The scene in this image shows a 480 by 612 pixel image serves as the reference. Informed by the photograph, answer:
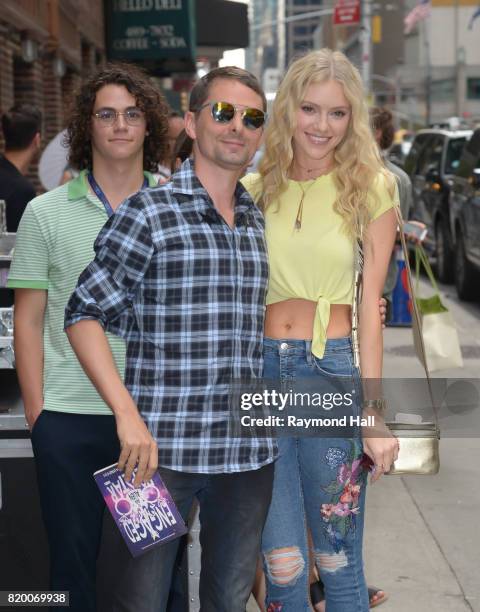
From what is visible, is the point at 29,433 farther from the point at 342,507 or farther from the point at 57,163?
the point at 57,163

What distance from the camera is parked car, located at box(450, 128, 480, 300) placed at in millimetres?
13289

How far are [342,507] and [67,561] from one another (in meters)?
0.80

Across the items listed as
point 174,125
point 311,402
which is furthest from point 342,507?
point 174,125

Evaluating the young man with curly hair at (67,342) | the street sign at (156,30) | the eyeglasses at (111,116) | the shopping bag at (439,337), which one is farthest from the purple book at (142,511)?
the street sign at (156,30)

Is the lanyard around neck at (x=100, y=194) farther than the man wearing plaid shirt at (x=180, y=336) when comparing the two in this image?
Yes

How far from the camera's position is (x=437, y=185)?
52.4ft

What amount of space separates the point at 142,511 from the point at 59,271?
81cm

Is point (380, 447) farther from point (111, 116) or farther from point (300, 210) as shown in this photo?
point (111, 116)

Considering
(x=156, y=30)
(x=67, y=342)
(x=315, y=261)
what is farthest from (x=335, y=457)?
(x=156, y=30)

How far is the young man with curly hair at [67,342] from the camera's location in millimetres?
3268

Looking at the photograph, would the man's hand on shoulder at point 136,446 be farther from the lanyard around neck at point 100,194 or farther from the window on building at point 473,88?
the window on building at point 473,88

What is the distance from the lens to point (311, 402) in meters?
3.35

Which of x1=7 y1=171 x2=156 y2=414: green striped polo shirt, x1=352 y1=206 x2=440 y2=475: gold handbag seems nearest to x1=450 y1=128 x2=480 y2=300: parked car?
x1=352 y1=206 x2=440 y2=475: gold handbag

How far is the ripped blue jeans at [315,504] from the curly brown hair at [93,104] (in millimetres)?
814
